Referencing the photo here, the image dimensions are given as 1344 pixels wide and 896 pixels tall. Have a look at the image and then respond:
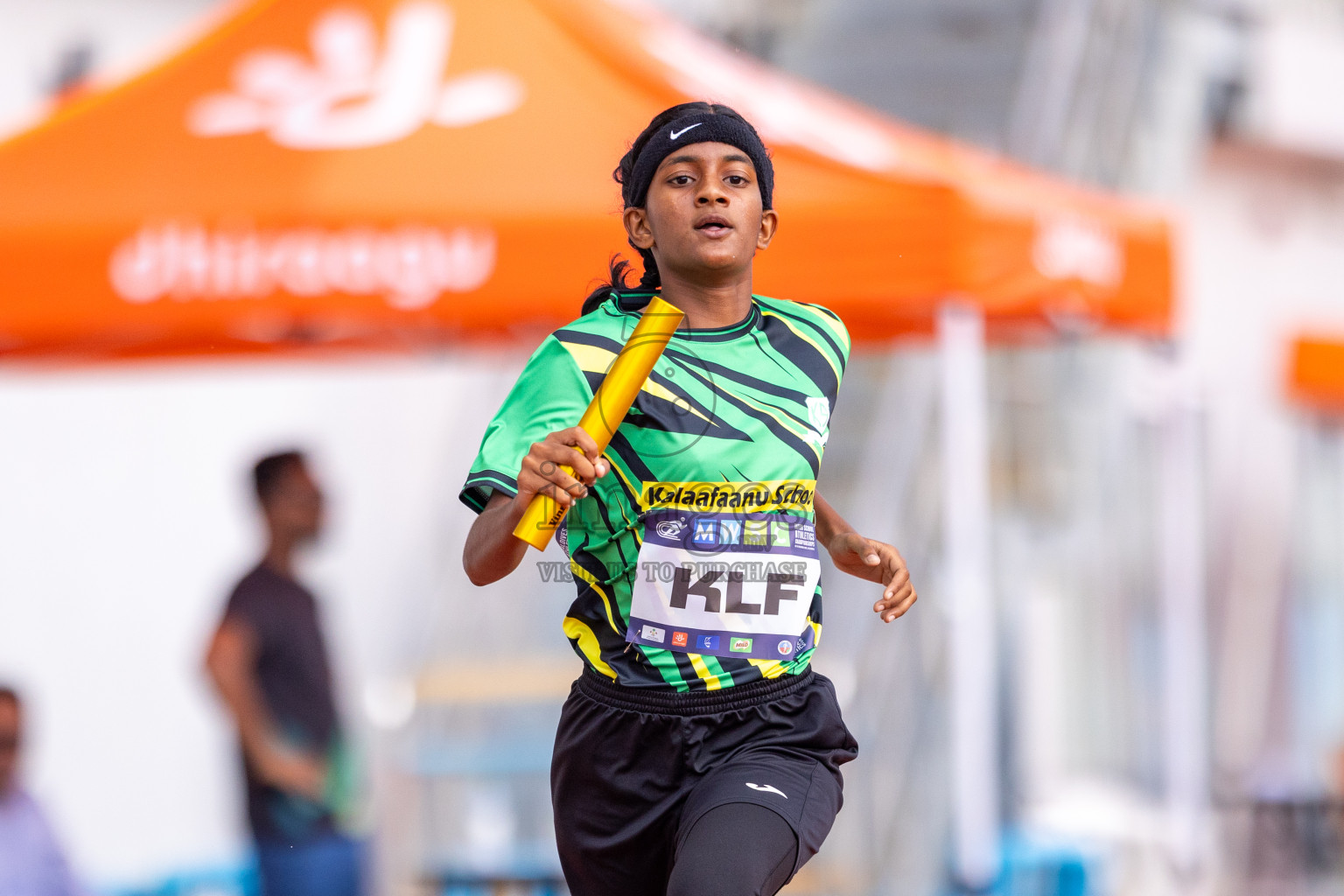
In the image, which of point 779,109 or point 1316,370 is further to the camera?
point 1316,370

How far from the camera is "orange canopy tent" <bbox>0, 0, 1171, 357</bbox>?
443 centimetres

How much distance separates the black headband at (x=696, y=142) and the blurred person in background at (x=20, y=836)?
11.4 ft

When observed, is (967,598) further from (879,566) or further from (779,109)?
(879,566)

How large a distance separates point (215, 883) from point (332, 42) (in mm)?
2680

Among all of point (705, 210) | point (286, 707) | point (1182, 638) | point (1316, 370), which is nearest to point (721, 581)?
point (705, 210)

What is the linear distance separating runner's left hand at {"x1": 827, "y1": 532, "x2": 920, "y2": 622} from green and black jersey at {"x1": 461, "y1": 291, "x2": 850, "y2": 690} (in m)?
0.07

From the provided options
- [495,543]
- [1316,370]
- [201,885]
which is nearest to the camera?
[495,543]

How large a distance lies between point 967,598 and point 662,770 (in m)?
2.58

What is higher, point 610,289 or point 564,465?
point 610,289

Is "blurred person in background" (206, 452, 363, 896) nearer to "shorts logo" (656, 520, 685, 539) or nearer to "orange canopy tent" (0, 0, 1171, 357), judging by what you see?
"orange canopy tent" (0, 0, 1171, 357)

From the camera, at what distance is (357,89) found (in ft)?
15.5

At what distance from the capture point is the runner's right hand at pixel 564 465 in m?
1.69

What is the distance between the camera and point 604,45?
15.4 ft

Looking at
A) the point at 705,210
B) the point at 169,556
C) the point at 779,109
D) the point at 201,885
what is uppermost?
the point at 779,109
